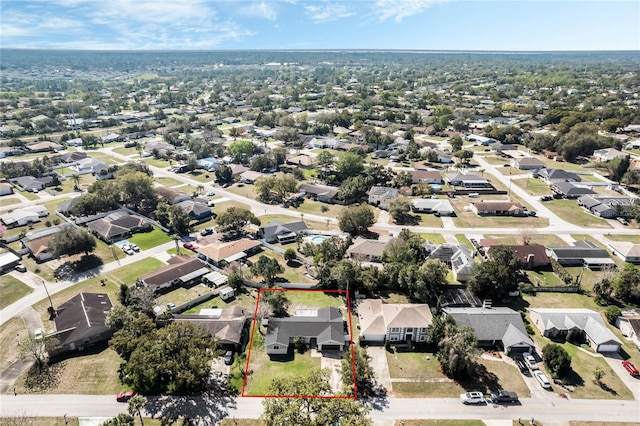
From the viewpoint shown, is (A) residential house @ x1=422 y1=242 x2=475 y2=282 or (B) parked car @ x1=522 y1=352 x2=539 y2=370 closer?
(B) parked car @ x1=522 y1=352 x2=539 y2=370

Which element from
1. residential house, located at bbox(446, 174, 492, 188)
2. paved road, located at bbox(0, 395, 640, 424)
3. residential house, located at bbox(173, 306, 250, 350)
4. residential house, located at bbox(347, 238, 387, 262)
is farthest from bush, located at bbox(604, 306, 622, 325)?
residential house, located at bbox(446, 174, 492, 188)

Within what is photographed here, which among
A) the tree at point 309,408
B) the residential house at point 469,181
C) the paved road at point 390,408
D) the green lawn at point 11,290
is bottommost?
the paved road at point 390,408

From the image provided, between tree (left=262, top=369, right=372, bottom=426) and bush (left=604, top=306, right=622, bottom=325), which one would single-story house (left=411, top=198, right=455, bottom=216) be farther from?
tree (left=262, top=369, right=372, bottom=426)

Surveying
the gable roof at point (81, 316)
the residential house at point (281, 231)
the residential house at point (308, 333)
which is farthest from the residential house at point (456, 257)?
the gable roof at point (81, 316)

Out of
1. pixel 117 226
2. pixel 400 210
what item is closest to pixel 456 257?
pixel 400 210

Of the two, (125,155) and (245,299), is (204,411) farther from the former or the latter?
(125,155)

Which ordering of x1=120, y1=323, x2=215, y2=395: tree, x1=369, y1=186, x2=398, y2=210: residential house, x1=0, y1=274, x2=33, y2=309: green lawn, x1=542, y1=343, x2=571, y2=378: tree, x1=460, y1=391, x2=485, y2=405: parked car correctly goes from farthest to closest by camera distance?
x1=369, y1=186, x2=398, y2=210: residential house → x1=0, y1=274, x2=33, y2=309: green lawn → x1=542, y1=343, x2=571, y2=378: tree → x1=460, y1=391, x2=485, y2=405: parked car → x1=120, y1=323, x2=215, y2=395: tree

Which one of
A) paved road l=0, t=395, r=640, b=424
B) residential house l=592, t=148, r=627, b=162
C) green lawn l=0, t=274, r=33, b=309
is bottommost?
paved road l=0, t=395, r=640, b=424

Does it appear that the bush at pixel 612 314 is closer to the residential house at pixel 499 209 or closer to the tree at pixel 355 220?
the residential house at pixel 499 209
